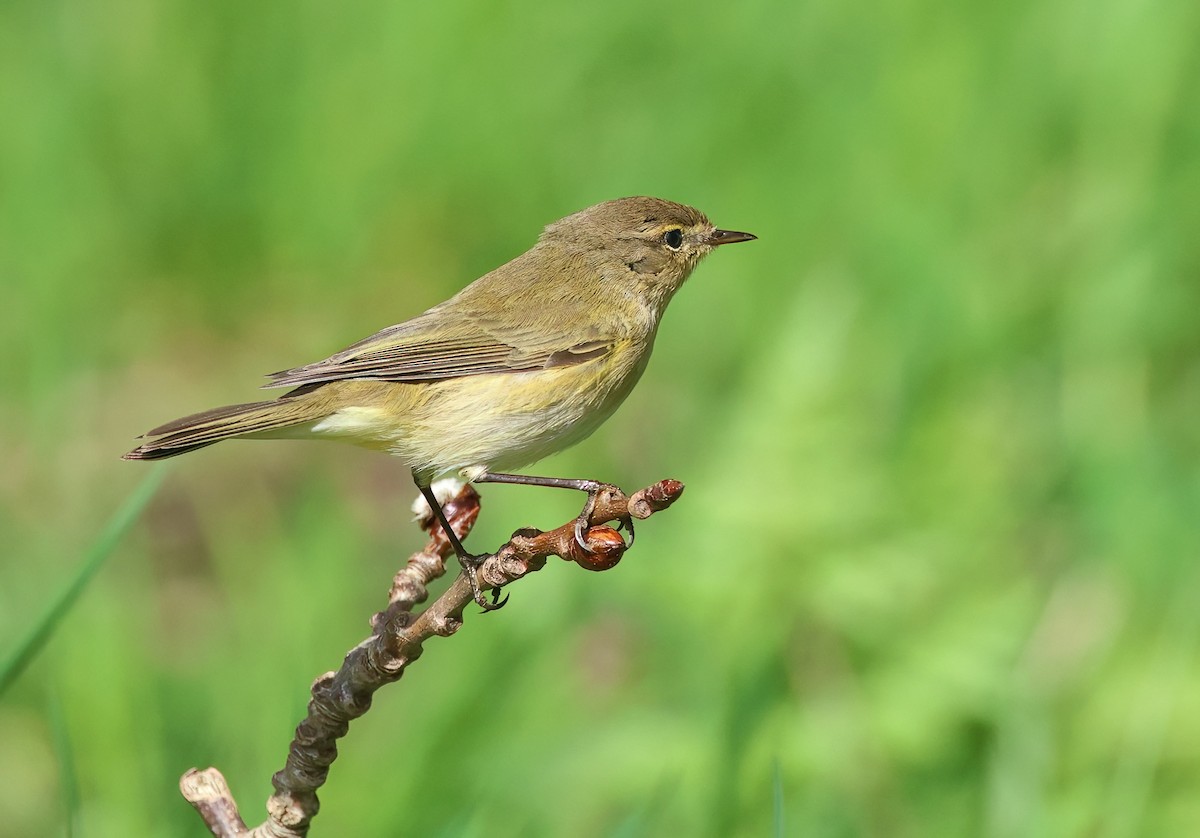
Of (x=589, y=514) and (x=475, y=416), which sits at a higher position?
(x=475, y=416)

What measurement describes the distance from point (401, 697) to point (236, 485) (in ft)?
5.36

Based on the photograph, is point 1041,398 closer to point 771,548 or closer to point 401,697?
point 771,548

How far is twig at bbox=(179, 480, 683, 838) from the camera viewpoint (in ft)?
7.91

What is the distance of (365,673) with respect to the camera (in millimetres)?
2471

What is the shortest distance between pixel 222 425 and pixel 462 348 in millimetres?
826

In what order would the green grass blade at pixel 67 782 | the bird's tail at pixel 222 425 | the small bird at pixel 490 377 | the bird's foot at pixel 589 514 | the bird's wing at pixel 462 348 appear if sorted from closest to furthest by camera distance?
1. the bird's foot at pixel 589 514
2. the green grass blade at pixel 67 782
3. the bird's tail at pixel 222 425
4. the small bird at pixel 490 377
5. the bird's wing at pixel 462 348

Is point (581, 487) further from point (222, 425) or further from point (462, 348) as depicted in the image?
point (462, 348)

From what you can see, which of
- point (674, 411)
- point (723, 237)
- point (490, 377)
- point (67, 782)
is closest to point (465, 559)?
point (67, 782)

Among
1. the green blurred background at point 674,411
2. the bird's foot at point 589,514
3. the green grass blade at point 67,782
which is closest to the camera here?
the bird's foot at point 589,514

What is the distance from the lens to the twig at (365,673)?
2412 mm

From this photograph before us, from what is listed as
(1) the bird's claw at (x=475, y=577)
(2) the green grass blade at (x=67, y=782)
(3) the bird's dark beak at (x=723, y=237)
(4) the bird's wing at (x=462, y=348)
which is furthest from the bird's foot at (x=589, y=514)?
(3) the bird's dark beak at (x=723, y=237)

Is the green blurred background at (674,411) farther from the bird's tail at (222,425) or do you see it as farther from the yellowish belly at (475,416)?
the yellowish belly at (475,416)

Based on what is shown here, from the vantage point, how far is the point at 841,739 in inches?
171

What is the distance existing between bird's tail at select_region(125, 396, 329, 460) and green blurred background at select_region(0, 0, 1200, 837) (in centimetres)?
52
